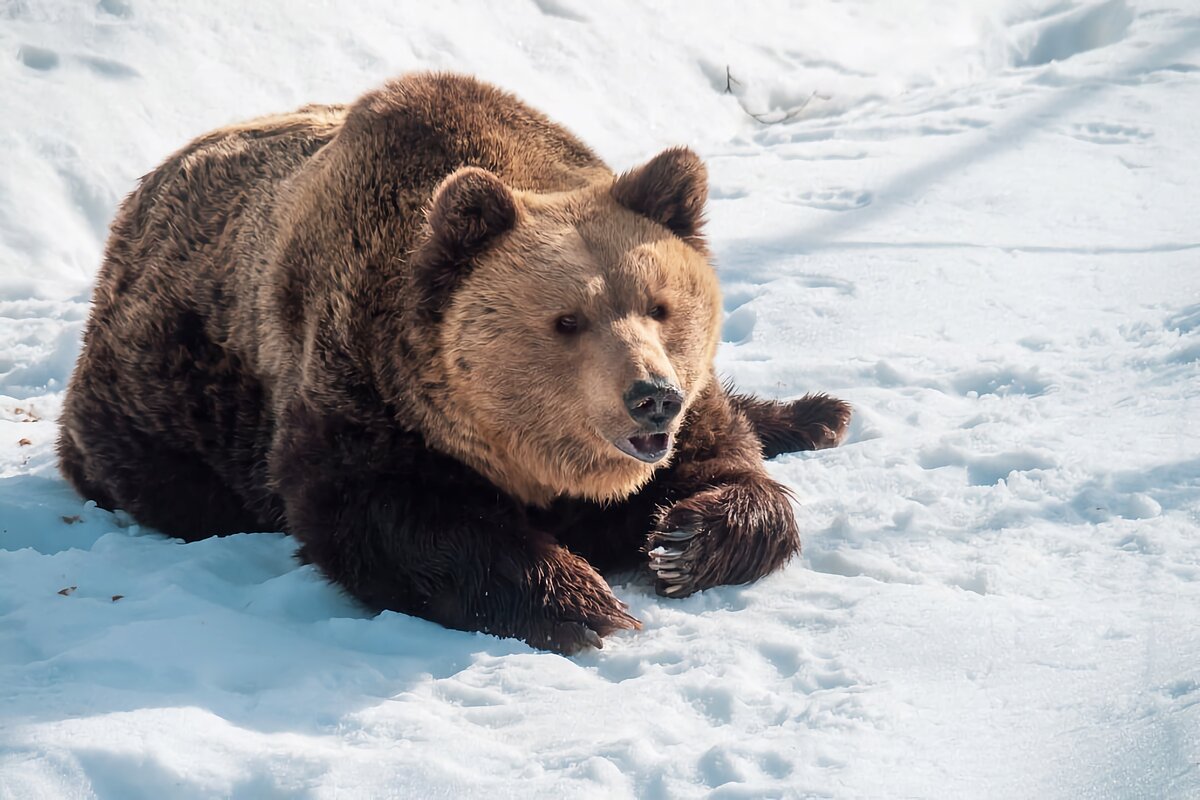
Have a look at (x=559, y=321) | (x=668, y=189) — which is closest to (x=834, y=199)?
(x=668, y=189)

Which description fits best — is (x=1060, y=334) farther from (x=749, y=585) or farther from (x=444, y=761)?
→ (x=444, y=761)

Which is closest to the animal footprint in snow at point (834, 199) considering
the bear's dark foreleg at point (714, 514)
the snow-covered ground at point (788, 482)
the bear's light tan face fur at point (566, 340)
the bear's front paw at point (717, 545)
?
the snow-covered ground at point (788, 482)

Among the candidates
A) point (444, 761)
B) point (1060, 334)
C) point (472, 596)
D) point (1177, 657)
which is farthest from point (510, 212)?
point (1060, 334)

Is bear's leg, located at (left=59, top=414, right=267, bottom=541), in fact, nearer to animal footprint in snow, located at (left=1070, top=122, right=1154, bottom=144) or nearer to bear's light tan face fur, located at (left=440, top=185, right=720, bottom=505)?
bear's light tan face fur, located at (left=440, top=185, right=720, bottom=505)

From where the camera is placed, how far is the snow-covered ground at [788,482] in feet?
10.6

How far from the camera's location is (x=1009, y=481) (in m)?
5.14

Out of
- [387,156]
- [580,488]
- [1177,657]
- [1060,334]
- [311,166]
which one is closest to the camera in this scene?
[1177,657]

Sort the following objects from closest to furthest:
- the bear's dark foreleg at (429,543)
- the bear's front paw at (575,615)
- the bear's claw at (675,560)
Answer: the bear's front paw at (575,615) → the bear's dark foreleg at (429,543) → the bear's claw at (675,560)

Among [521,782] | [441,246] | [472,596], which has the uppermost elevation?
[441,246]

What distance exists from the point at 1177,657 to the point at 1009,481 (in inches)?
64.3

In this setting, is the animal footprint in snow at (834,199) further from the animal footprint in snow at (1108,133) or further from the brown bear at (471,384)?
the brown bear at (471,384)

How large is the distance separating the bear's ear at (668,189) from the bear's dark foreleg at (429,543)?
3.74 feet

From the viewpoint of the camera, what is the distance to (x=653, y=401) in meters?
4.09

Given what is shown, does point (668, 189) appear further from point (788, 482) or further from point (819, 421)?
point (819, 421)
